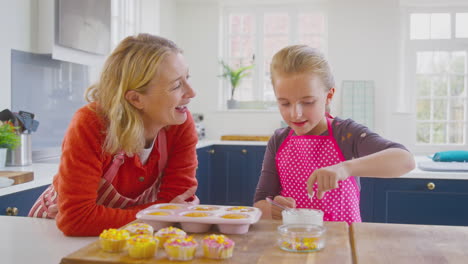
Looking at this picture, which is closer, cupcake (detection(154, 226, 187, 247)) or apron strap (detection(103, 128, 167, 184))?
cupcake (detection(154, 226, 187, 247))

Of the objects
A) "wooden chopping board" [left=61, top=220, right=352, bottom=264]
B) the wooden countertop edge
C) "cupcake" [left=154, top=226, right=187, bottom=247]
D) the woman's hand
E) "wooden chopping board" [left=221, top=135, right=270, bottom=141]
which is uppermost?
"wooden chopping board" [left=221, top=135, right=270, bottom=141]

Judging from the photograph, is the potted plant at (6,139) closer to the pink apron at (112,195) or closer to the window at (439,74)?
the pink apron at (112,195)

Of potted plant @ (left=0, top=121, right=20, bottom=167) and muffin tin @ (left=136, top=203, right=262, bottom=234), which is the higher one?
potted plant @ (left=0, top=121, right=20, bottom=167)

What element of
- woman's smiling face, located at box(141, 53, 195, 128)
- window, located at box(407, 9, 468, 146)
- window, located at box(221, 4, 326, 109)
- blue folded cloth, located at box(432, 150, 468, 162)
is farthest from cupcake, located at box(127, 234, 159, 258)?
window, located at box(407, 9, 468, 146)

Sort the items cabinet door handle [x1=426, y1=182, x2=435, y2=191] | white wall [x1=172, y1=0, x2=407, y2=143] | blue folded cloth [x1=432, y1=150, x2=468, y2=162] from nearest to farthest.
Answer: cabinet door handle [x1=426, y1=182, x2=435, y2=191] < blue folded cloth [x1=432, y1=150, x2=468, y2=162] < white wall [x1=172, y1=0, x2=407, y2=143]

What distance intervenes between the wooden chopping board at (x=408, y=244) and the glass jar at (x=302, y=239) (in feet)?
0.25

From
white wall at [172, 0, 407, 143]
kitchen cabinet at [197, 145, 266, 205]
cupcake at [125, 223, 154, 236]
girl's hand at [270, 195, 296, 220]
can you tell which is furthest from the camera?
white wall at [172, 0, 407, 143]

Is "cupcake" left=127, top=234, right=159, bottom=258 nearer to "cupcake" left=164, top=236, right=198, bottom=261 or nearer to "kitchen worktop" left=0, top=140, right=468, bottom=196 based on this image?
"cupcake" left=164, top=236, right=198, bottom=261

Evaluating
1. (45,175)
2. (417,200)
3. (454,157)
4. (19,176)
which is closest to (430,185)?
(417,200)

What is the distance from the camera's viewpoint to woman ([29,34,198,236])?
52.4 inches

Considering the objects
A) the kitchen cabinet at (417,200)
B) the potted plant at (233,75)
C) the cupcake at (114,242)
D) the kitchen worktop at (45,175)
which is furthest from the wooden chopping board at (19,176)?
the potted plant at (233,75)

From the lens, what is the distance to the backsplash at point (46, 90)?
9.59ft

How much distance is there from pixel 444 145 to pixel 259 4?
2620mm

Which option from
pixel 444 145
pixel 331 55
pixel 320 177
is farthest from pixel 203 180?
pixel 320 177
